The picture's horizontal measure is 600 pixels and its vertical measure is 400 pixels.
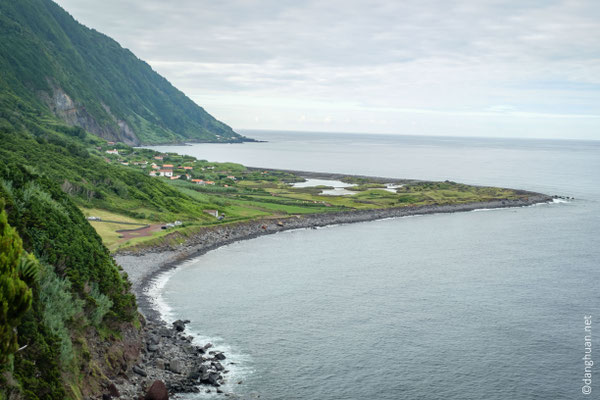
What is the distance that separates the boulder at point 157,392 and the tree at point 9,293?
12501 millimetres

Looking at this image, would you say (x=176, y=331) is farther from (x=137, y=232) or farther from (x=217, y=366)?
(x=137, y=232)

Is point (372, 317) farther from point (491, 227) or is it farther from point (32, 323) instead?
point (491, 227)

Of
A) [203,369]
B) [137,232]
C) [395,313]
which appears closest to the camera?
[203,369]

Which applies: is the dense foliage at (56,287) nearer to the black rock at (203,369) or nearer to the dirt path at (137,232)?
the black rock at (203,369)

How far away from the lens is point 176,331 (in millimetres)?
52812

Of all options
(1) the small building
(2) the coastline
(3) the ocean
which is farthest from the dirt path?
(1) the small building

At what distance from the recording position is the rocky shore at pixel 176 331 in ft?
134

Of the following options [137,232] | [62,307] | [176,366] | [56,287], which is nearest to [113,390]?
[62,307]

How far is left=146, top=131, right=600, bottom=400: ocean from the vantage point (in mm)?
42969

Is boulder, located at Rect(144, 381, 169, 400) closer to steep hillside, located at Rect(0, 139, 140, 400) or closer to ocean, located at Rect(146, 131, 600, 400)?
ocean, located at Rect(146, 131, 600, 400)

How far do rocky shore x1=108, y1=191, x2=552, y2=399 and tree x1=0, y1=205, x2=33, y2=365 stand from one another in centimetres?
1346

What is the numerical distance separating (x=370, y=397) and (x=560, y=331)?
25455 millimetres

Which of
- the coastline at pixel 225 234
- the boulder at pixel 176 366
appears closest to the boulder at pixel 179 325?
the coastline at pixel 225 234

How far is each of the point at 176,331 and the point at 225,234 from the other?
53.8 meters
